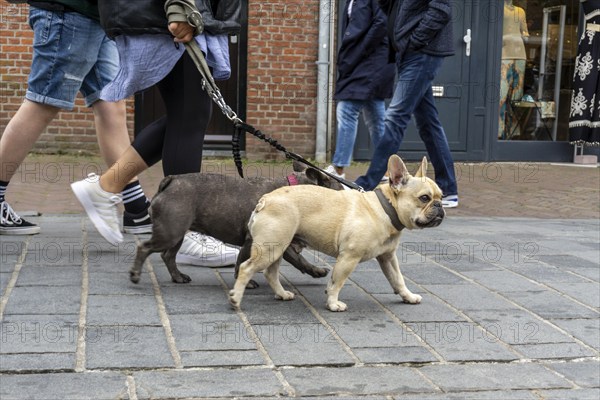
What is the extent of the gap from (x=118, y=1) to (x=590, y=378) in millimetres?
2634

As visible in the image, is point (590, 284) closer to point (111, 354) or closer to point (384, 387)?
point (384, 387)

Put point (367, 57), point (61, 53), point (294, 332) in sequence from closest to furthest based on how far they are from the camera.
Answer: point (294, 332)
point (61, 53)
point (367, 57)

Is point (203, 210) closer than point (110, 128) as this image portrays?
Yes

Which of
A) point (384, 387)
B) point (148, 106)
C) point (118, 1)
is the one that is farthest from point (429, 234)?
point (148, 106)

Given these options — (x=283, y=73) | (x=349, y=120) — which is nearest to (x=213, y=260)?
(x=349, y=120)

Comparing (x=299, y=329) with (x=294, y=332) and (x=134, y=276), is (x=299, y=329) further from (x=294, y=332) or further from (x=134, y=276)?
(x=134, y=276)

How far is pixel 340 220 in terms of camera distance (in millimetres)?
3783

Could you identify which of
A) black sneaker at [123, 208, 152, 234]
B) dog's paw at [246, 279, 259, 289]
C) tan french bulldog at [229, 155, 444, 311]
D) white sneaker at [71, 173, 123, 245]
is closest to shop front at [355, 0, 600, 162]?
black sneaker at [123, 208, 152, 234]

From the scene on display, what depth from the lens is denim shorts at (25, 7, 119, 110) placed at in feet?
16.1

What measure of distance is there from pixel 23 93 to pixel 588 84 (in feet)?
23.5

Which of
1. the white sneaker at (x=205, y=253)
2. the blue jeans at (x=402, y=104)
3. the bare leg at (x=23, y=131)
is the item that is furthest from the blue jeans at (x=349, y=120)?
the white sneaker at (x=205, y=253)

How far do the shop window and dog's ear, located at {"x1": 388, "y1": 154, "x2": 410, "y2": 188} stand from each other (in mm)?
8674

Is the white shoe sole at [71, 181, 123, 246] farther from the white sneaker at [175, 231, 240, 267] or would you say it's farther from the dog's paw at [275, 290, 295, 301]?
the dog's paw at [275, 290, 295, 301]

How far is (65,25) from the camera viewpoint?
193 inches
